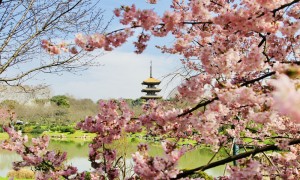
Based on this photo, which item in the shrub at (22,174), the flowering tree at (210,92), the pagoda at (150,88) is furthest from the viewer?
the pagoda at (150,88)

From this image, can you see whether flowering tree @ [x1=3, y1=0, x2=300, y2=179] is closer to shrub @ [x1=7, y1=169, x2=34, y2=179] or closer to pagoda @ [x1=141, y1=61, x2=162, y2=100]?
shrub @ [x1=7, y1=169, x2=34, y2=179]

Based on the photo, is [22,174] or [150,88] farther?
[150,88]

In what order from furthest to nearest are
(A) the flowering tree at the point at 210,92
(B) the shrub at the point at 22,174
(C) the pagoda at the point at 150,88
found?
(C) the pagoda at the point at 150,88 → (B) the shrub at the point at 22,174 → (A) the flowering tree at the point at 210,92

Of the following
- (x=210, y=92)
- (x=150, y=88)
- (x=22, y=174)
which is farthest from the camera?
(x=150, y=88)

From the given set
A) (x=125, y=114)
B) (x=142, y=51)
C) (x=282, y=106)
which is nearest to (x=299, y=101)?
(x=282, y=106)

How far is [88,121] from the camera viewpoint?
3164 mm

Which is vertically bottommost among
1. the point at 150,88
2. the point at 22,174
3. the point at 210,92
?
the point at 22,174

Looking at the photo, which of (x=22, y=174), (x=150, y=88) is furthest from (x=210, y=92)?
(x=150, y=88)

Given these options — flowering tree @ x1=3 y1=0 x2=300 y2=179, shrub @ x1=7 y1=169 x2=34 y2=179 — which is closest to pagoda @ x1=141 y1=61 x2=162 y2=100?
shrub @ x1=7 y1=169 x2=34 y2=179

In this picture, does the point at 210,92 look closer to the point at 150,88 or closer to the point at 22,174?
the point at 22,174

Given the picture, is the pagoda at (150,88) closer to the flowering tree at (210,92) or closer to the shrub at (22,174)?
the shrub at (22,174)

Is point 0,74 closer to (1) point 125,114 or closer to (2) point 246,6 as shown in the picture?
(1) point 125,114

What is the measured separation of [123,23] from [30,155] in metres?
1.46

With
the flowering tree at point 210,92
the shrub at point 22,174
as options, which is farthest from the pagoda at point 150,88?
the flowering tree at point 210,92
